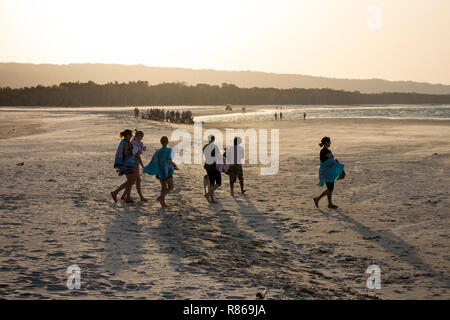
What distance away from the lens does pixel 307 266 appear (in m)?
6.66

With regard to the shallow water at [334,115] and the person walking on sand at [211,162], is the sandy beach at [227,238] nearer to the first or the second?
the person walking on sand at [211,162]

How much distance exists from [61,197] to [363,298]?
25.2ft

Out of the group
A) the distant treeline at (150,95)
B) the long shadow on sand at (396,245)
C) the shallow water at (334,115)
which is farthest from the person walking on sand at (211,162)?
the distant treeline at (150,95)

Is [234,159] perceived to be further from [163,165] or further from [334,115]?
[334,115]

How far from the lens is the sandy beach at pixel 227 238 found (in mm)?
5656

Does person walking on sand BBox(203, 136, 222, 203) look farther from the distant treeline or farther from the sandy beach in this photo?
the distant treeline

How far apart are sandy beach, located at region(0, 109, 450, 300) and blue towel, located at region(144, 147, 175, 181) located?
78cm

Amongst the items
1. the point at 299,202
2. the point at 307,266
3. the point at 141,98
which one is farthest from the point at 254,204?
the point at 141,98

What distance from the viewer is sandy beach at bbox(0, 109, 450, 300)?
566 centimetres

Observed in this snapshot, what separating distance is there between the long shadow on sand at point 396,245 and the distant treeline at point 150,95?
11291 centimetres

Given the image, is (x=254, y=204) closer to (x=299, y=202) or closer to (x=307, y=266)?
(x=299, y=202)

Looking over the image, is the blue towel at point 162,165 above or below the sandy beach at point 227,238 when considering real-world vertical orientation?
above

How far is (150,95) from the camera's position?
145500mm

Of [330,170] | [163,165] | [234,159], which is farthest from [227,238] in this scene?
[234,159]
